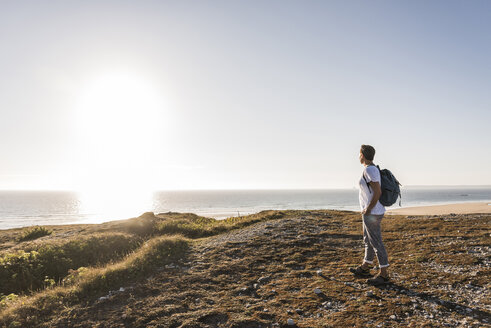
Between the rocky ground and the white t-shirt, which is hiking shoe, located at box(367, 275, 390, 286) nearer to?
the rocky ground

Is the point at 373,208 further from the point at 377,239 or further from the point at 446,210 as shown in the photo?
the point at 446,210

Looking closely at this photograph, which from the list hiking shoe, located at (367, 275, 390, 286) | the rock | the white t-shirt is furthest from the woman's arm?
the rock

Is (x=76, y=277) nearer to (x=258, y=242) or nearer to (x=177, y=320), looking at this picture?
(x=177, y=320)

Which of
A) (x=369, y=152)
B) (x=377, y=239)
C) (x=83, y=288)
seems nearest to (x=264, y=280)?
(x=377, y=239)

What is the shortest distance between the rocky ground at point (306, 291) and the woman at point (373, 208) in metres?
0.53

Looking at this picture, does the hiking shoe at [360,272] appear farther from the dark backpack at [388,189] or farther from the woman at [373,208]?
the dark backpack at [388,189]

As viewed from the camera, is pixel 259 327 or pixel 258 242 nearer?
pixel 259 327

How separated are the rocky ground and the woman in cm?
53

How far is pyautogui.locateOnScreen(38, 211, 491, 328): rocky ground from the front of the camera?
577 cm

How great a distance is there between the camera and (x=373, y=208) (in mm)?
7207

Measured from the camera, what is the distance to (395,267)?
845 cm

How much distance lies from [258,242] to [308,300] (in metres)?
6.38

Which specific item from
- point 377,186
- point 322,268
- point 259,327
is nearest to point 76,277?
point 259,327

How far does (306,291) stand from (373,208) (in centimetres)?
300
